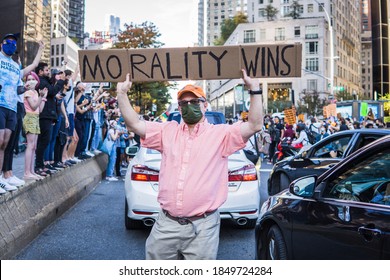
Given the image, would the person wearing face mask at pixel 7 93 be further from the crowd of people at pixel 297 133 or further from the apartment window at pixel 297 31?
the apartment window at pixel 297 31

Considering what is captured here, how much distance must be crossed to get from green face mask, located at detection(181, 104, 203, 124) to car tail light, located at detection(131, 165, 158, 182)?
2964 millimetres

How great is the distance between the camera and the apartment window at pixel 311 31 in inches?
3410

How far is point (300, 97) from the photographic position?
79375 millimetres

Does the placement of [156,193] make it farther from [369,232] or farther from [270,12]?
[270,12]

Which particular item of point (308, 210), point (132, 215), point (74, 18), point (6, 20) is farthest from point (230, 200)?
point (74, 18)

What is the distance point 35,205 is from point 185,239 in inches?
146

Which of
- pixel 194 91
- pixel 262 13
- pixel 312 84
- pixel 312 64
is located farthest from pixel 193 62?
pixel 262 13

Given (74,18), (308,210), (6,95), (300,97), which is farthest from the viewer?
(74,18)

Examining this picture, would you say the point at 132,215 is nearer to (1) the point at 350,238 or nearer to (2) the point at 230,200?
(2) the point at 230,200

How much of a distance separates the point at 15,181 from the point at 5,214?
1052 millimetres

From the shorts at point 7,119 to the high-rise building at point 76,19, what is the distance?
600ft

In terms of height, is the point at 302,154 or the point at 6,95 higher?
the point at 6,95

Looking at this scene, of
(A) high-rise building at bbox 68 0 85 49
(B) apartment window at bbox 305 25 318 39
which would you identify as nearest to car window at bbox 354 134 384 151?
(B) apartment window at bbox 305 25 318 39

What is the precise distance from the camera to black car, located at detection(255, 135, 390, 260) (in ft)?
9.54
